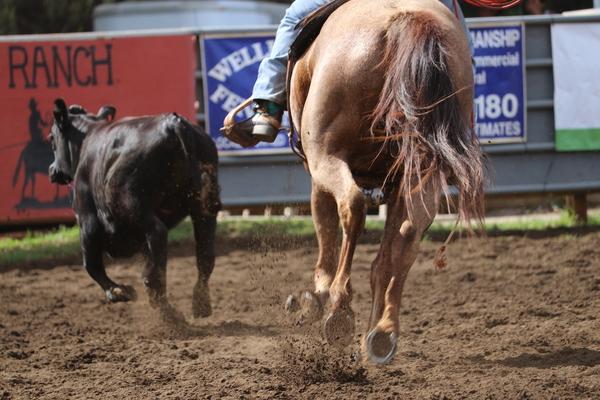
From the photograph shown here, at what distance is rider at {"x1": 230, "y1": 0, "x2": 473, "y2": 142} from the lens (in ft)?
18.9

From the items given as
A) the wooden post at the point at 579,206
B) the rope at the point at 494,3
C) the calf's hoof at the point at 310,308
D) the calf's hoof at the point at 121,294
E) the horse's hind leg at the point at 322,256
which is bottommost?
the wooden post at the point at 579,206

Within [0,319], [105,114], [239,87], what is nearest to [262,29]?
[239,87]

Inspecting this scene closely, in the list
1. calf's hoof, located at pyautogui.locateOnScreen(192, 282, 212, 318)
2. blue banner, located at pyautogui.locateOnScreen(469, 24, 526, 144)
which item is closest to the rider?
calf's hoof, located at pyautogui.locateOnScreen(192, 282, 212, 318)

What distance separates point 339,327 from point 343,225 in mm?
469

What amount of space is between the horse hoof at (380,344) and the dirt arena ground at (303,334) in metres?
0.19

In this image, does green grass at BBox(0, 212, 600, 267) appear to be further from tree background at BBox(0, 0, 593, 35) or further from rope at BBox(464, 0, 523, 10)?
rope at BBox(464, 0, 523, 10)

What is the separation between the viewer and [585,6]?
14.9 metres

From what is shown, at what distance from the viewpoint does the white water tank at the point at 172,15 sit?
1339 cm

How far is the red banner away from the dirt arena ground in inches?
49.8

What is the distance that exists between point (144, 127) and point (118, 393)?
2.83 meters

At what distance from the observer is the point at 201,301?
7512mm

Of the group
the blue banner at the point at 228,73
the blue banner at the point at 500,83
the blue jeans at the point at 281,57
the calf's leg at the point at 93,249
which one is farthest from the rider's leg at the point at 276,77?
the blue banner at the point at 500,83

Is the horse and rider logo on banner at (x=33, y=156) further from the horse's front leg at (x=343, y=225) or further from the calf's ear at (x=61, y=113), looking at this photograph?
the horse's front leg at (x=343, y=225)

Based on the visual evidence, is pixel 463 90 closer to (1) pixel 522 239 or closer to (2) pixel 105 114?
(2) pixel 105 114
